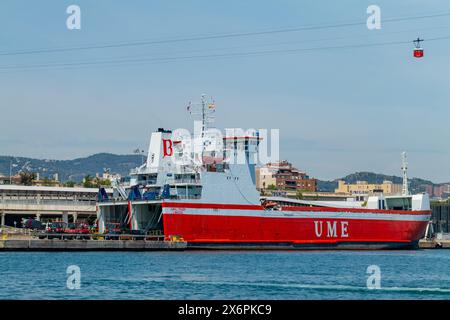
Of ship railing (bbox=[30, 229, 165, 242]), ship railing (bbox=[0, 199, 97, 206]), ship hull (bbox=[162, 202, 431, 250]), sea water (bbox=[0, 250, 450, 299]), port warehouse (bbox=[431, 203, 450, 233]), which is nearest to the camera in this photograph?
sea water (bbox=[0, 250, 450, 299])

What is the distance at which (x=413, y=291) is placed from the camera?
2739 centimetres

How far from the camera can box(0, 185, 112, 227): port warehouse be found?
7706 centimetres

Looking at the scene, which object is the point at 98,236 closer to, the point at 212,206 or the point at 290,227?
the point at 212,206

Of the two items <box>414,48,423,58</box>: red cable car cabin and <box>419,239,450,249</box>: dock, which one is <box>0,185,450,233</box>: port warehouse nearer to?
<box>419,239,450,249</box>: dock

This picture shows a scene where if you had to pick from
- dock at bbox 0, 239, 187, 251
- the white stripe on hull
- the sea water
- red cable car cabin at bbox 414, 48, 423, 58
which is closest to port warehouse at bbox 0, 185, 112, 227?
the white stripe on hull

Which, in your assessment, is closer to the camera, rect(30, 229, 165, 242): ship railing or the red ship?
rect(30, 229, 165, 242): ship railing

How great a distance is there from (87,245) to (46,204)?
96.2 feet

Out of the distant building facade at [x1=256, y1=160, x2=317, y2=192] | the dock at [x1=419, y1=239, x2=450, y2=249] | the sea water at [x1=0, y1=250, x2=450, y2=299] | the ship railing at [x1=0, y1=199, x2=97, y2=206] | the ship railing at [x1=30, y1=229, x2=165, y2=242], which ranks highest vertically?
the distant building facade at [x1=256, y1=160, x2=317, y2=192]

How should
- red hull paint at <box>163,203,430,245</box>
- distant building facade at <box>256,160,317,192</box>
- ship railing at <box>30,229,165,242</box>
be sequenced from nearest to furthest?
ship railing at <box>30,229,165,242</box> < red hull paint at <box>163,203,430,245</box> < distant building facade at <box>256,160,317,192</box>

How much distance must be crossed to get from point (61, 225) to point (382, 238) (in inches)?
1095

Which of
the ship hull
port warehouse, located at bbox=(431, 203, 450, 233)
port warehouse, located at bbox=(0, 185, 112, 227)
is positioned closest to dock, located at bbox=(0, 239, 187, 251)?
the ship hull

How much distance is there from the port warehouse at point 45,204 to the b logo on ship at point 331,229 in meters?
20.5

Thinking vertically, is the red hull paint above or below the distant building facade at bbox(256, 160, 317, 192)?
below

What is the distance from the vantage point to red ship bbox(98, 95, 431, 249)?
56.4 m
